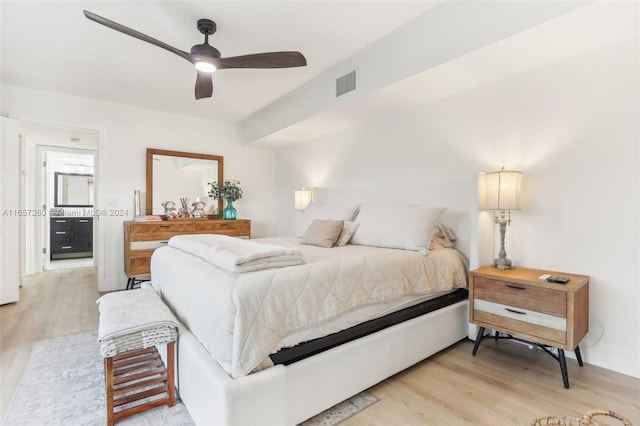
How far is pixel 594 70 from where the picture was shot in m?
2.11

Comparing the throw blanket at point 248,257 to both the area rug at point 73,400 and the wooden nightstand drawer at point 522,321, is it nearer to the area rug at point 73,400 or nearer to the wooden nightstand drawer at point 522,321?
the area rug at point 73,400

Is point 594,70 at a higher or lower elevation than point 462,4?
lower

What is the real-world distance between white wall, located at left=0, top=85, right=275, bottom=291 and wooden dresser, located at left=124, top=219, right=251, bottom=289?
314mm

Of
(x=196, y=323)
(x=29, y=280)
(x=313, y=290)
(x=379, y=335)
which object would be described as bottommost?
(x=29, y=280)

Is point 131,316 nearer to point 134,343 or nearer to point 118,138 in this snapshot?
point 134,343

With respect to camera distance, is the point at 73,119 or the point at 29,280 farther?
the point at 29,280

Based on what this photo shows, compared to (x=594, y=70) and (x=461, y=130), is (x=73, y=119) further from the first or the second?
(x=594, y=70)

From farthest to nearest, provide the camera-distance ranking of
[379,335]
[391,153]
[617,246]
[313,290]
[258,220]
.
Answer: [258,220] → [391,153] → [617,246] → [379,335] → [313,290]

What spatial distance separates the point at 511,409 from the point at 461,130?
7.23ft

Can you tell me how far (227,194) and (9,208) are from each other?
2.48 m

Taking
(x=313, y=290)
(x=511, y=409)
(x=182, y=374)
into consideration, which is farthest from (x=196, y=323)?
(x=511, y=409)

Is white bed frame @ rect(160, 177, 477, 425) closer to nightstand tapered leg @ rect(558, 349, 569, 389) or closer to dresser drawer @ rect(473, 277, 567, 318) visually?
dresser drawer @ rect(473, 277, 567, 318)

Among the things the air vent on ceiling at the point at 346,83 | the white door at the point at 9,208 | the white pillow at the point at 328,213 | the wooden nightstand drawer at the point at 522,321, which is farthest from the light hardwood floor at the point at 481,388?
the air vent on ceiling at the point at 346,83

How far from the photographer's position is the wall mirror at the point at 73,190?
21.1 feet
